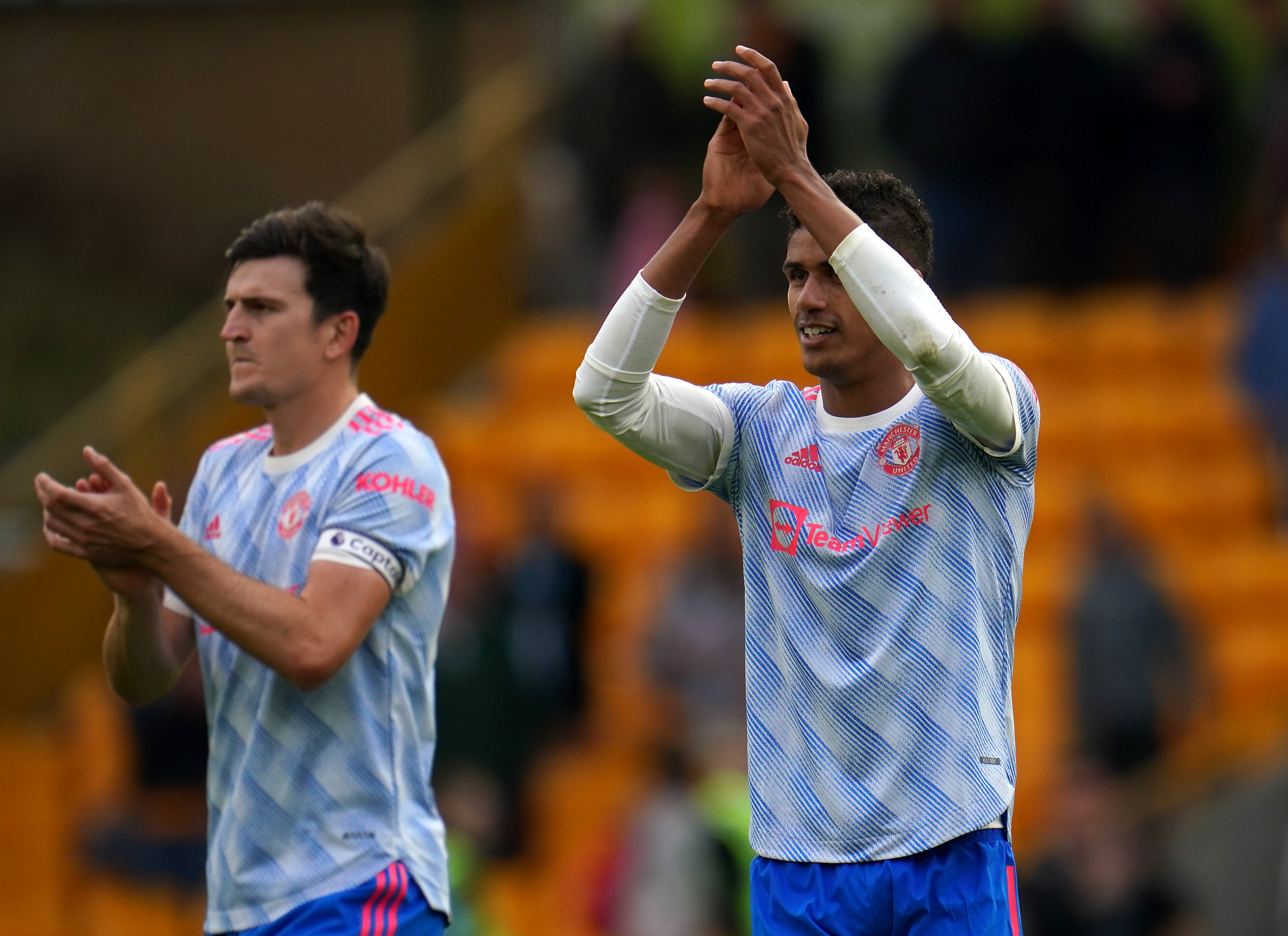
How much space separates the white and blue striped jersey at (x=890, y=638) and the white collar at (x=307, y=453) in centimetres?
118

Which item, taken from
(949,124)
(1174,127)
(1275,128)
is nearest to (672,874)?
(949,124)

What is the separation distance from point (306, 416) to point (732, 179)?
1.29m

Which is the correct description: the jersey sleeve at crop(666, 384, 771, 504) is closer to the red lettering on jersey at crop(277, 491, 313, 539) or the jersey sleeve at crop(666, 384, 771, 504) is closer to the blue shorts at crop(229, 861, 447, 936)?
the red lettering on jersey at crop(277, 491, 313, 539)

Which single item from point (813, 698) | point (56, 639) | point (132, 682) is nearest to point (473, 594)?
point (56, 639)

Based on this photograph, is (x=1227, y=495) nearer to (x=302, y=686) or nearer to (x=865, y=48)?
(x=865, y=48)

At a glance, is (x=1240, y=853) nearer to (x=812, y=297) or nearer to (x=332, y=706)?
(x=332, y=706)

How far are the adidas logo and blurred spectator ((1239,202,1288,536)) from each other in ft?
24.2

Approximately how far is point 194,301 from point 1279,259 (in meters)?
9.52

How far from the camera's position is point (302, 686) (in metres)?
3.94

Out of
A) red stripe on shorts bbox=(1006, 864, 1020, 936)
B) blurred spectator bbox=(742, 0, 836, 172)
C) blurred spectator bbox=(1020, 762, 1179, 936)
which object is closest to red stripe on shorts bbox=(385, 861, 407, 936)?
red stripe on shorts bbox=(1006, 864, 1020, 936)

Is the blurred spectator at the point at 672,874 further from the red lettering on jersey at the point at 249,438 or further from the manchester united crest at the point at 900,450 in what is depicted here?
the manchester united crest at the point at 900,450

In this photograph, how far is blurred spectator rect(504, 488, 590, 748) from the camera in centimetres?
995

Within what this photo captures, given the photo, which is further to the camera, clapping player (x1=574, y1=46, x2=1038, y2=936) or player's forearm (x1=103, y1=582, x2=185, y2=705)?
player's forearm (x1=103, y1=582, x2=185, y2=705)

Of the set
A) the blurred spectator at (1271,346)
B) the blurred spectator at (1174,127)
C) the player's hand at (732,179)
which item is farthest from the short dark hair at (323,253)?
the blurred spectator at (1174,127)
